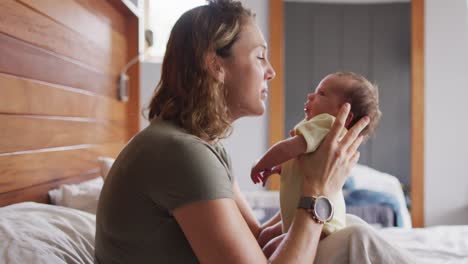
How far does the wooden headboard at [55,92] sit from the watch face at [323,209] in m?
0.85

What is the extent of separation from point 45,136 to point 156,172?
801mm

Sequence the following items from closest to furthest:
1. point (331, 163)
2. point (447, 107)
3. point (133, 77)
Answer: point (331, 163), point (133, 77), point (447, 107)

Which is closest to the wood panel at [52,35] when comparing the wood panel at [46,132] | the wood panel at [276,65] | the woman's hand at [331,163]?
the wood panel at [46,132]

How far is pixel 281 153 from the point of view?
3.95ft

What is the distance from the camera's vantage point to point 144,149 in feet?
2.98

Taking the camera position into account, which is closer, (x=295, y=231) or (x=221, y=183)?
(x=221, y=183)

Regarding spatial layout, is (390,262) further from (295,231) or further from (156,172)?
(156,172)

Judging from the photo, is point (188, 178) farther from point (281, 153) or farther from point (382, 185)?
point (382, 185)

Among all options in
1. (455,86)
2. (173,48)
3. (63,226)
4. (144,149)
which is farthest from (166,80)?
(455,86)

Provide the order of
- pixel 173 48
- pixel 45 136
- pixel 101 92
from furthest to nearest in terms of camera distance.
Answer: pixel 101 92, pixel 45 136, pixel 173 48

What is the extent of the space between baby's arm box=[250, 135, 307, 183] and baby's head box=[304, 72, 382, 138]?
0.80 feet

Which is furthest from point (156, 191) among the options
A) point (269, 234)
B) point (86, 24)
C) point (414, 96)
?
point (414, 96)

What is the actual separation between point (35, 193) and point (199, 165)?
85 centimetres

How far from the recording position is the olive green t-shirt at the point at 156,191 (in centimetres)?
85
